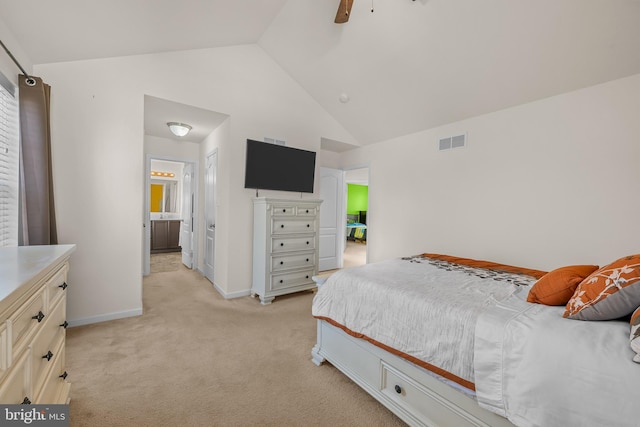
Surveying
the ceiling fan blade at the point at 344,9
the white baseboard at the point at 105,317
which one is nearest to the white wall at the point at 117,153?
the white baseboard at the point at 105,317

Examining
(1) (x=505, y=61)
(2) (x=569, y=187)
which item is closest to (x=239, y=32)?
(1) (x=505, y=61)

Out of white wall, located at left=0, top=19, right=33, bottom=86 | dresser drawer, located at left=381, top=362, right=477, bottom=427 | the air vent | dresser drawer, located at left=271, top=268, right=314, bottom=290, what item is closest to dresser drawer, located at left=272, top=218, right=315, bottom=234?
dresser drawer, located at left=271, top=268, right=314, bottom=290

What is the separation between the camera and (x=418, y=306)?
1.53 metres

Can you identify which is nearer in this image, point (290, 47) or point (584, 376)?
point (584, 376)

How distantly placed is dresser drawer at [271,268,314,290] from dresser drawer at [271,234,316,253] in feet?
1.05

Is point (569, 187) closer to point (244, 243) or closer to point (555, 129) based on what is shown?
point (555, 129)

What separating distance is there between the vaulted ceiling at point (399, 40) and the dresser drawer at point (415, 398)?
9.68 feet

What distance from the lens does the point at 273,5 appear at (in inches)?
116

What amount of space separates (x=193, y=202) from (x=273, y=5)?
141 inches

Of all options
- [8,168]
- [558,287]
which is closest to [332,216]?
[558,287]

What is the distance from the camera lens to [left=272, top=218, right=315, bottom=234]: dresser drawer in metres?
3.52

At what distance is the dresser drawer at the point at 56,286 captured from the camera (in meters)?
1.27

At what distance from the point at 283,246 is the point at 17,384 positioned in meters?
2.72

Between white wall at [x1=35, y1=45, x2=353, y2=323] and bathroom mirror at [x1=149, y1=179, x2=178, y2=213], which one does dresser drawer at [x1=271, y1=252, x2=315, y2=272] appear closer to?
white wall at [x1=35, y1=45, x2=353, y2=323]
